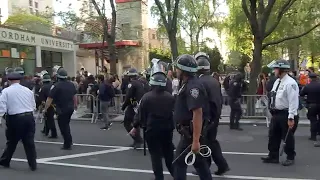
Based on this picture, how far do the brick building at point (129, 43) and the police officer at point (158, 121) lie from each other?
27128 millimetres

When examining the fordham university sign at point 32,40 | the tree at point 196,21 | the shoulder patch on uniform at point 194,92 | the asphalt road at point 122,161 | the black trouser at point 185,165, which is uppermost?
the tree at point 196,21

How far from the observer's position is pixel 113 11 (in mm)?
19719

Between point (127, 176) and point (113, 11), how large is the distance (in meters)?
14.1

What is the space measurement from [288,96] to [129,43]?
2959 cm

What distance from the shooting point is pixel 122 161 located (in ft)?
26.2

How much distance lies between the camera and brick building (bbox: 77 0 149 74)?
1405 inches

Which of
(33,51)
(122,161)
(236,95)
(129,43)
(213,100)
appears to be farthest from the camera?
(129,43)

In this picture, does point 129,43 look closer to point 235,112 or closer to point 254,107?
point 254,107

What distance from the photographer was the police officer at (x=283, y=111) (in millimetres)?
7027

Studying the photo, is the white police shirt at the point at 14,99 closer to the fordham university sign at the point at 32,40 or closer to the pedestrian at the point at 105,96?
the pedestrian at the point at 105,96

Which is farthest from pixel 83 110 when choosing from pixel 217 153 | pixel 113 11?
pixel 217 153

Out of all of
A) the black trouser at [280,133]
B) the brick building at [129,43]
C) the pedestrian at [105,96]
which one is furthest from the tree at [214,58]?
the black trouser at [280,133]

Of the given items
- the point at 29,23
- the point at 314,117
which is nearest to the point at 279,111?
the point at 314,117

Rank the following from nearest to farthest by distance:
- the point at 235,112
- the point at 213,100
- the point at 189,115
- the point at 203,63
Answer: the point at 189,115
the point at 213,100
the point at 203,63
the point at 235,112
